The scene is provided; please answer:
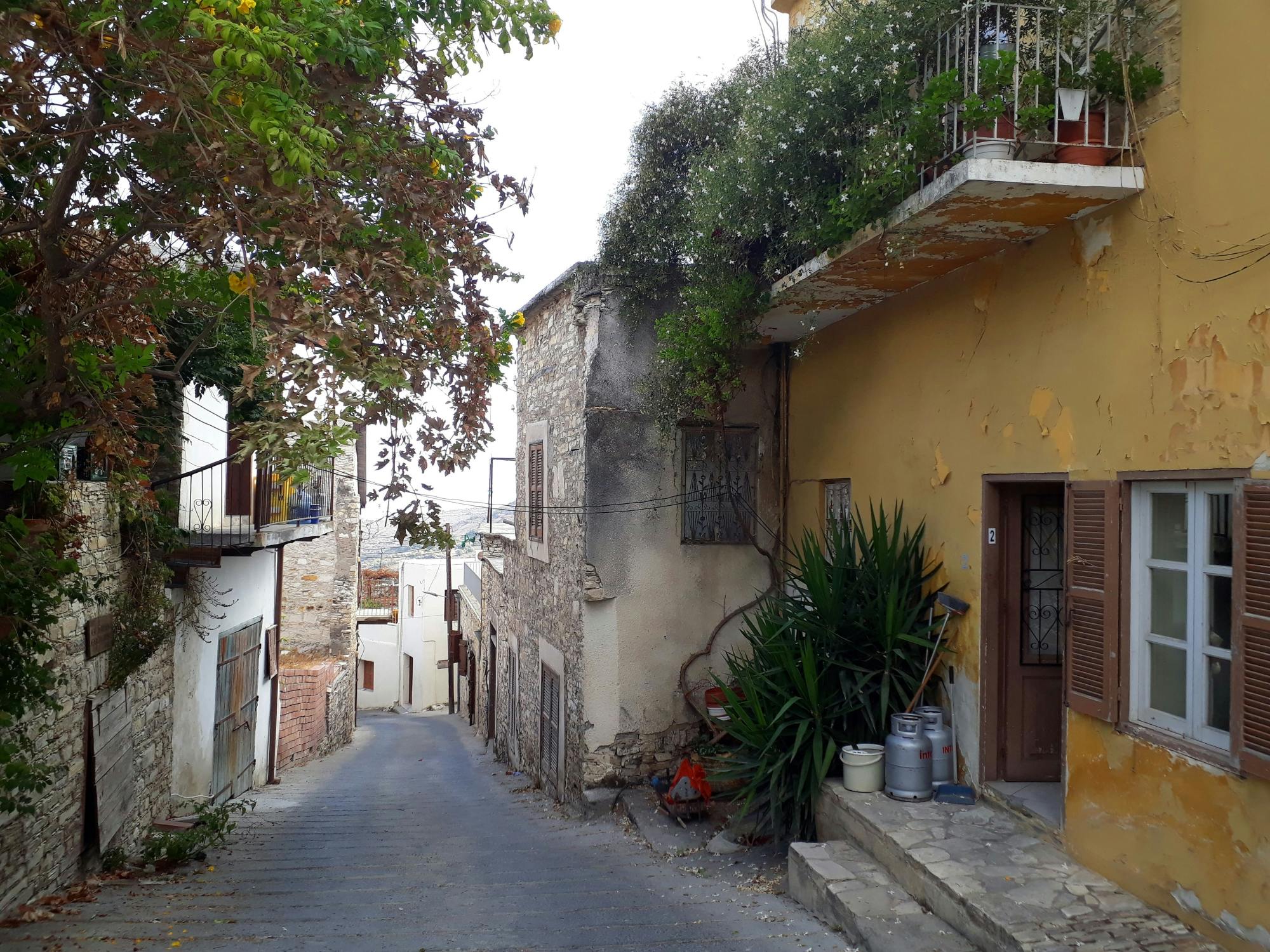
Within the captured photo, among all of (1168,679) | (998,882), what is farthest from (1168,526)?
(998,882)

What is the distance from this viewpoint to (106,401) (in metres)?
4.82

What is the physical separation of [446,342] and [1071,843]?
162 inches

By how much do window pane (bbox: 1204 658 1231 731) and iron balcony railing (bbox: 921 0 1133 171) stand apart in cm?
246

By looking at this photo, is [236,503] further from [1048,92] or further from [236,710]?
[1048,92]

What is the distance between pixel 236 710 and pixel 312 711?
20.3 ft

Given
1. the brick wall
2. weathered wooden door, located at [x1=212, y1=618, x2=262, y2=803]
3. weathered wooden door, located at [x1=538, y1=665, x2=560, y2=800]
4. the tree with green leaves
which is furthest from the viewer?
the brick wall

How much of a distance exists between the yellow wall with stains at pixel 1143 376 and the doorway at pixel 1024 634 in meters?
0.13

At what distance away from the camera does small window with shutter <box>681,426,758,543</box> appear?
8648mm

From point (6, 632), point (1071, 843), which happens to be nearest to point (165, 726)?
point (6, 632)

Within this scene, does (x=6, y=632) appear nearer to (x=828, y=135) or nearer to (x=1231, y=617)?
(x=828, y=135)

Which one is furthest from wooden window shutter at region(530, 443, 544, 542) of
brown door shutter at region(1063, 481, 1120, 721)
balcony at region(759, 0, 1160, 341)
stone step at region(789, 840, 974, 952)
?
brown door shutter at region(1063, 481, 1120, 721)

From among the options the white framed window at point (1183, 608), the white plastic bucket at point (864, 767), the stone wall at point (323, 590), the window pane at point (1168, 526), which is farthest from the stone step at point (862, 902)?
the stone wall at point (323, 590)

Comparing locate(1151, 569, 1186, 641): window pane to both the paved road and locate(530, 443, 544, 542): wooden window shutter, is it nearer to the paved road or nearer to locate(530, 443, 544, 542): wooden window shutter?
the paved road

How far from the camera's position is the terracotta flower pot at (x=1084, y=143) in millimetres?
4578
